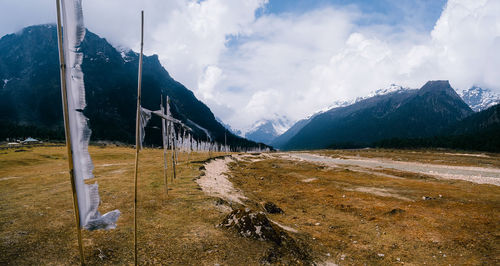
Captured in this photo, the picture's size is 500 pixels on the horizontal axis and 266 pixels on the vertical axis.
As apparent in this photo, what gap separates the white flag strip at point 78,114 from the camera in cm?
525

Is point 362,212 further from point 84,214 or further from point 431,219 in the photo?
point 84,214

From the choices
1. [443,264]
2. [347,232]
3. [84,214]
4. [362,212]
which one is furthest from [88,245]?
[362,212]

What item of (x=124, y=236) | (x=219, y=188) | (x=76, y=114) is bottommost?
(x=219, y=188)

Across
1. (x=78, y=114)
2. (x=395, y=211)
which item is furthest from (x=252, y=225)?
(x=395, y=211)

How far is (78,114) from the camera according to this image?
5.46 metres

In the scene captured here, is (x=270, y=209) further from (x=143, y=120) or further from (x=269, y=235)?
(x=143, y=120)

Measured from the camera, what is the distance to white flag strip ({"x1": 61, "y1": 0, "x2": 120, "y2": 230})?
5.25 meters

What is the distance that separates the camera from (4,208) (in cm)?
1524

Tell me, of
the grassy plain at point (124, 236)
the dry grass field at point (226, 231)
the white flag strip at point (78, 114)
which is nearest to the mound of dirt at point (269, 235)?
the dry grass field at point (226, 231)

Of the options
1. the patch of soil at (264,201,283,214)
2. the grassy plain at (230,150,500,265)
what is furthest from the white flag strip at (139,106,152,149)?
the patch of soil at (264,201,283,214)

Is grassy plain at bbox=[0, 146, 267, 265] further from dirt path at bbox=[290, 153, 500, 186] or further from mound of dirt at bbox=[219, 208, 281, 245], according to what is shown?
dirt path at bbox=[290, 153, 500, 186]

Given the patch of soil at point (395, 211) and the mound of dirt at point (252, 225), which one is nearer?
the mound of dirt at point (252, 225)

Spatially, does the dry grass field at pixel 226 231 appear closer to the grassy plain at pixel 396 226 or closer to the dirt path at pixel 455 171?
the grassy plain at pixel 396 226

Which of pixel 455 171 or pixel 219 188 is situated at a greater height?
pixel 219 188
